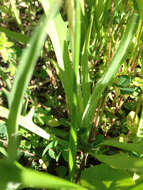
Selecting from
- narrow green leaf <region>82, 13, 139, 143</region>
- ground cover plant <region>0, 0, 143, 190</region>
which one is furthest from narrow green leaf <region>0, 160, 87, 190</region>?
narrow green leaf <region>82, 13, 139, 143</region>

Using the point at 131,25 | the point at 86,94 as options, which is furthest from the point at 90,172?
the point at 131,25

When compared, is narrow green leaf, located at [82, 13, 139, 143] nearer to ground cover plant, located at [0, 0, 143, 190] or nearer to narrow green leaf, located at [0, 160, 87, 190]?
ground cover plant, located at [0, 0, 143, 190]

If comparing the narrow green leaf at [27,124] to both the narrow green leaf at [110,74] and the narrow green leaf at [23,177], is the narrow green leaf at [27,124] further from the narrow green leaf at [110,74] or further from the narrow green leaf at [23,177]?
the narrow green leaf at [23,177]

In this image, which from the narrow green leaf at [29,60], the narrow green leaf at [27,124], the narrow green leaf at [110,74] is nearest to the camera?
the narrow green leaf at [29,60]

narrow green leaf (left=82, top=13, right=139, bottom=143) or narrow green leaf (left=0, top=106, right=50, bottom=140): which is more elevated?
narrow green leaf (left=82, top=13, right=139, bottom=143)

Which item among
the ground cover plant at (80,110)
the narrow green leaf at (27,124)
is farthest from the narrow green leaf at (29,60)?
the narrow green leaf at (27,124)

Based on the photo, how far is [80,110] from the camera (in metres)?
0.95

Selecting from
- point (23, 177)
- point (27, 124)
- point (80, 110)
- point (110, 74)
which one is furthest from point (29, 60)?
point (80, 110)

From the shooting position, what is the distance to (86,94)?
97 centimetres

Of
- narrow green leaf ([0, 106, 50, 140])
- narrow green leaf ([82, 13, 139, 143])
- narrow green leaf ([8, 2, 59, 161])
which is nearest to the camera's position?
narrow green leaf ([8, 2, 59, 161])

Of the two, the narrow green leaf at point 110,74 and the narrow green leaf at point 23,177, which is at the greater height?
the narrow green leaf at point 110,74

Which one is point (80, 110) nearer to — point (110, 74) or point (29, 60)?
point (110, 74)

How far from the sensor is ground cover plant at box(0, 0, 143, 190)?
0.59 metres

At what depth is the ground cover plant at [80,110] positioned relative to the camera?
1.94ft
